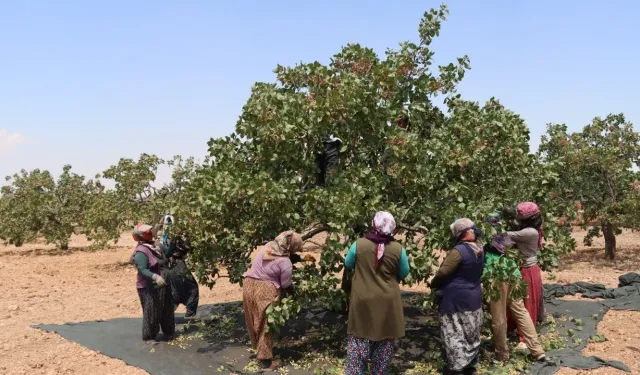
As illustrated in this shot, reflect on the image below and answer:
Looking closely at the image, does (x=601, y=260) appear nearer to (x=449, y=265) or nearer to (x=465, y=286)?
(x=465, y=286)

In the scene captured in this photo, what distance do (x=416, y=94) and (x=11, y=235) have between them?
60.9ft

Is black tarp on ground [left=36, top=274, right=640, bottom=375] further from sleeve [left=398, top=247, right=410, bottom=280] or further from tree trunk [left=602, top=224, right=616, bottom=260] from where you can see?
tree trunk [left=602, top=224, right=616, bottom=260]

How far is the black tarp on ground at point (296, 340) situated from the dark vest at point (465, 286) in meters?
0.92

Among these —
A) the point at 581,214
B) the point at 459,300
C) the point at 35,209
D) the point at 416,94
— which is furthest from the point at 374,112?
the point at 35,209

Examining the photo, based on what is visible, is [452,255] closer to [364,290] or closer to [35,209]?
[364,290]

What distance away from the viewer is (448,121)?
261 inches

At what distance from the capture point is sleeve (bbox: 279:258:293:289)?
18.4 ft

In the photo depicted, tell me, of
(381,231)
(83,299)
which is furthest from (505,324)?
(83,299)

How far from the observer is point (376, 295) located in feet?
15.2

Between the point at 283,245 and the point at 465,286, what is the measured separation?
74.9 inches

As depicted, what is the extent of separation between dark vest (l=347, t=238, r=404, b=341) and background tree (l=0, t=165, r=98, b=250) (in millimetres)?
17257

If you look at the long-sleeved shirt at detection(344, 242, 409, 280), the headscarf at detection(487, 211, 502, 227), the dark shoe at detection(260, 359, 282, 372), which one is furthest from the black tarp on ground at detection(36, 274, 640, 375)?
the headscarf at detection(487, 211, 502, 227)

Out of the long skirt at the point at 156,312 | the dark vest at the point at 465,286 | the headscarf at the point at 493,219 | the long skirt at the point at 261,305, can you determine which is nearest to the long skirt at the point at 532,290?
the headscarf at the point at 493,219

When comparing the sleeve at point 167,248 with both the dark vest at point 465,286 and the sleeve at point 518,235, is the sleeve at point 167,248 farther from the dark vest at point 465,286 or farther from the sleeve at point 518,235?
the sleeve at point 518,235
